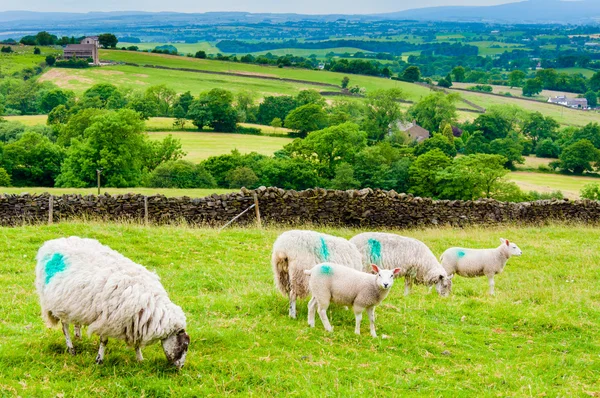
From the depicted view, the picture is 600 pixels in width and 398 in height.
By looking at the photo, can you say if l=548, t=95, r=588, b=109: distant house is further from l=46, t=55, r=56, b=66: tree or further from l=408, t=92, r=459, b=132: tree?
l=46, t=55, r=56, b=66: tree

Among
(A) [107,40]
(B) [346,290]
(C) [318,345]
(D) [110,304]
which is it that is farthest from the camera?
(A) [107,40]

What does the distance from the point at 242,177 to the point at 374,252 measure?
190ft

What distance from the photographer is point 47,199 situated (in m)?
20.5

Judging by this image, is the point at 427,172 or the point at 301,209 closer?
the point at 301,209

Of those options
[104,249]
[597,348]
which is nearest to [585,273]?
[597,348]

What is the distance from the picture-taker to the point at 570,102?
515 ft

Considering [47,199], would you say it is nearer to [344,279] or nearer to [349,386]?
[344,279]

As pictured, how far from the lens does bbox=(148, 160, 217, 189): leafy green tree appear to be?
68.2 meters

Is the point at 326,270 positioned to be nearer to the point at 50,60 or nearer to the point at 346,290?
the point at 346,290

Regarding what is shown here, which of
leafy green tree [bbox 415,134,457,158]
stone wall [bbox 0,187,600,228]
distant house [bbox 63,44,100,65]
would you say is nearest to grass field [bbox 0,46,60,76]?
distant house [bbox 63,44,100,65]

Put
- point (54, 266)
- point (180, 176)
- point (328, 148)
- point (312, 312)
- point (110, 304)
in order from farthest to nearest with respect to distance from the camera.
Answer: point (328, 148) < point (180, 176) < point (312, 312) < point (54, 266) < point (110, 304)

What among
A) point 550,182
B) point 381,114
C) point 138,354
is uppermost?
point 138,354

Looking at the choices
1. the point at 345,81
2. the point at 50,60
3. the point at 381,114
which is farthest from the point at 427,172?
the point at 50,60

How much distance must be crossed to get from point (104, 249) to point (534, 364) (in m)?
6.44
